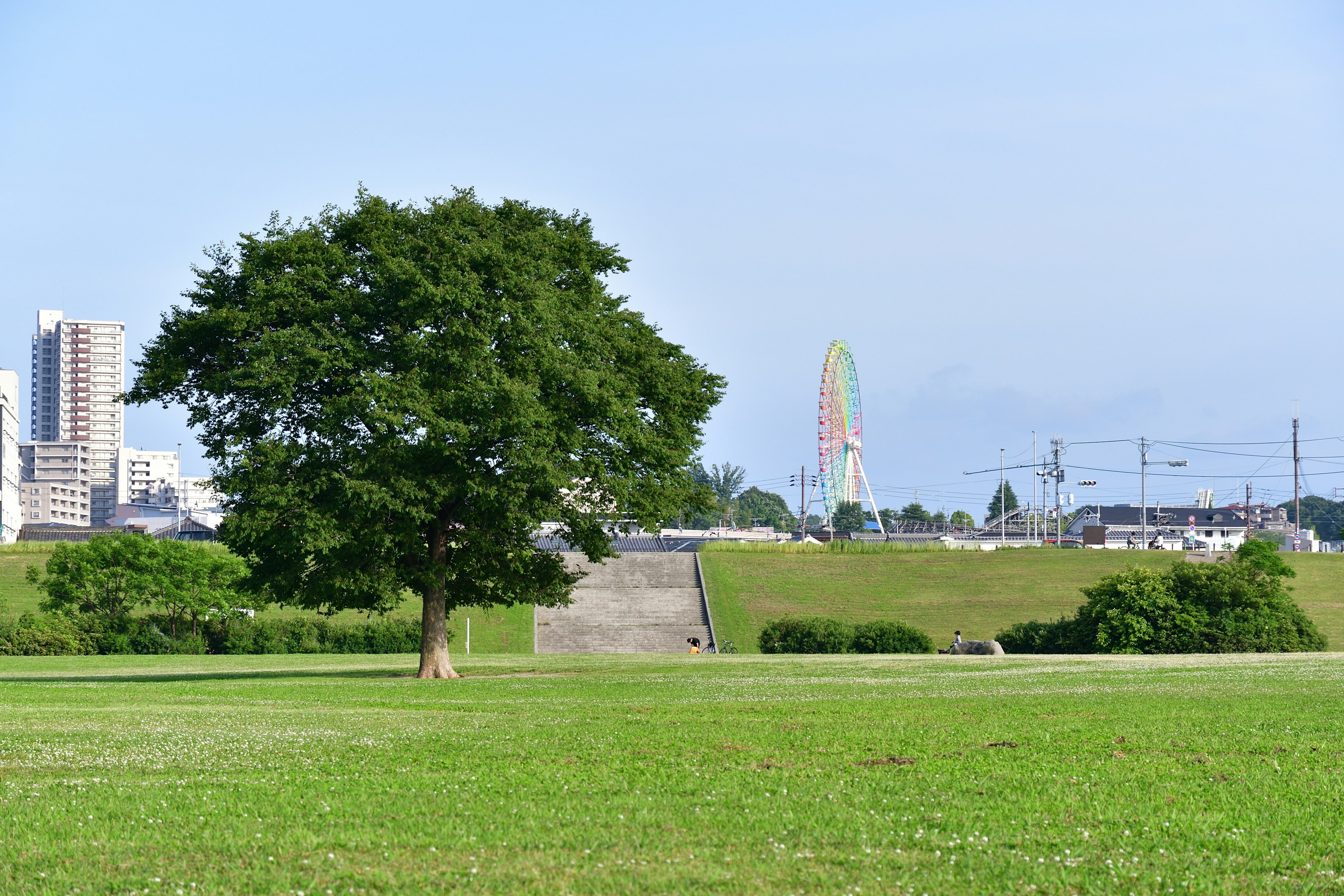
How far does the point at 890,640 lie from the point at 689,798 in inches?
1694

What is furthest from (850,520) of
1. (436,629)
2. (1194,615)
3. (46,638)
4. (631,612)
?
(436,629)

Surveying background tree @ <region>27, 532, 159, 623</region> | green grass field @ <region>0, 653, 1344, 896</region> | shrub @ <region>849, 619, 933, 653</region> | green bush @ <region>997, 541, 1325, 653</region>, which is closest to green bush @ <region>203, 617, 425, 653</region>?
background tree @ <region>27, 532, 159, 623</region>

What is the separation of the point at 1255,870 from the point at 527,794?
17.7 ft

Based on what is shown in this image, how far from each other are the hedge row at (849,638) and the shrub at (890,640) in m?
0.02

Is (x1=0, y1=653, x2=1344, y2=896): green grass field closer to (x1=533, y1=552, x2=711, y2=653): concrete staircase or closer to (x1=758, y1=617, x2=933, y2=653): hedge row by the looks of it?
(x1=758, y1=617, x2=933, y2=653): hedge row

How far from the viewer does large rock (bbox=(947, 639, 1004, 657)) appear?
44.0 meters

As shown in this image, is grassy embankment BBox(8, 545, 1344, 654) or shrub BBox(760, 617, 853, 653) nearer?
shrub BBox(760, 617, 853, 653)

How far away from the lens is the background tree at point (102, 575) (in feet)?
175

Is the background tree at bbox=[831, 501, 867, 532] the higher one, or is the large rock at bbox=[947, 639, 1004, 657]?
the background tree at bbox=[831, 501, 867, 532]

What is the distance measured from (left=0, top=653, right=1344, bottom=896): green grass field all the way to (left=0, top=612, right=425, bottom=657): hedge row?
122 ft

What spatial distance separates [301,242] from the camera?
29.8m

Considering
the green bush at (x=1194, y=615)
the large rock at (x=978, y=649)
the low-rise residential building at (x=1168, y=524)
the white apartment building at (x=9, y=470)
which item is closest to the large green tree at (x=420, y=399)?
the large rock at (x=978, y=649)

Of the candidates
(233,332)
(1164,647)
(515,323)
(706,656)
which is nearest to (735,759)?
(515,323)

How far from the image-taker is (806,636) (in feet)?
170
